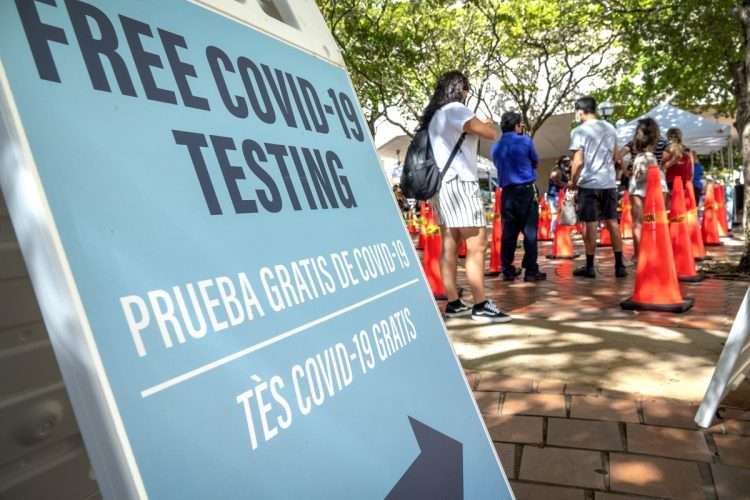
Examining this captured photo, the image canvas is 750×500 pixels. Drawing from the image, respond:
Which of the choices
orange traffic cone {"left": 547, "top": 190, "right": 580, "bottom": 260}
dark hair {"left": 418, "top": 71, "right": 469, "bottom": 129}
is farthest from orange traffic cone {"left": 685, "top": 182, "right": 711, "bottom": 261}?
dark hair {"left": 418, "top": 71, "right": 469, "bottom": 129}

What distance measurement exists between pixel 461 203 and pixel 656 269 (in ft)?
5.75

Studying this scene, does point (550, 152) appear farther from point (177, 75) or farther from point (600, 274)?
point (177, 75)

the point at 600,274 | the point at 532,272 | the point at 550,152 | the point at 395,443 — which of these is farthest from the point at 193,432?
the point at 550,152

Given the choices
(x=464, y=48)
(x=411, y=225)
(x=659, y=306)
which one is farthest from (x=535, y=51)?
(x=659, y=306)

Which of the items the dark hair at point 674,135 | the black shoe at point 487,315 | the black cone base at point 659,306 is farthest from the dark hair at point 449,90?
the dark hair at point 674,135

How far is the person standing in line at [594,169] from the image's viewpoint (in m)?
6.04

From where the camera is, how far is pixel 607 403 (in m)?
2.76

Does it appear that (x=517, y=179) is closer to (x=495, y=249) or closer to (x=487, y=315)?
(x=495, y=249)

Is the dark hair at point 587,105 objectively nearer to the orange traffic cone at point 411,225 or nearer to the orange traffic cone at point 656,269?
the orange traffic cone at point 656,269

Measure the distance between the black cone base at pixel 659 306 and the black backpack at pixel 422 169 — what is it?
1.87 meters

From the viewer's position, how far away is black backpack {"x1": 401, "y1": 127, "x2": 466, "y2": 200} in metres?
4.14

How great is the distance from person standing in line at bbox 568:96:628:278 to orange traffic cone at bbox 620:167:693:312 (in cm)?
130

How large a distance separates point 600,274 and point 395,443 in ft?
20.1

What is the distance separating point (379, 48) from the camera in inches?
643
